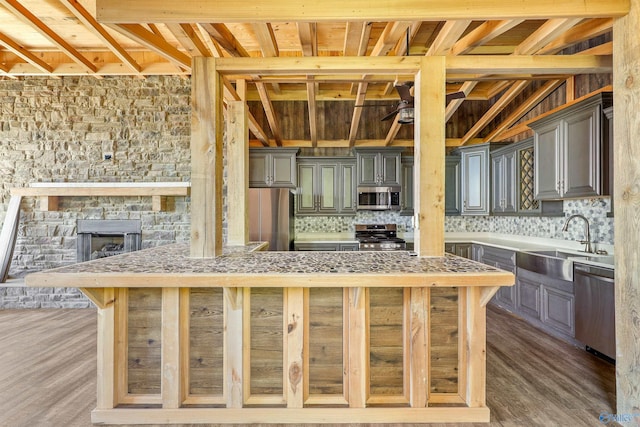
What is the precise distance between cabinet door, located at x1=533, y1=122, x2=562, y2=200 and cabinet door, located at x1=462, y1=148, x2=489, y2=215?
1.09 meters

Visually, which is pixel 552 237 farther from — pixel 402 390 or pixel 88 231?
pixel 88 231

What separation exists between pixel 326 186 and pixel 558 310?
11.8 feet

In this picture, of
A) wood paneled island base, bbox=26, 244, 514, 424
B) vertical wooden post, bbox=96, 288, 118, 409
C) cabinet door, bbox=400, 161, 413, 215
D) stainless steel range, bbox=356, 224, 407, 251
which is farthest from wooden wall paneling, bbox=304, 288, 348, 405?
cabinet door, bbox=400, 161, 413, 215

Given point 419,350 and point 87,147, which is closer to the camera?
point 419,350

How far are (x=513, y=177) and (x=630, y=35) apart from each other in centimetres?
292

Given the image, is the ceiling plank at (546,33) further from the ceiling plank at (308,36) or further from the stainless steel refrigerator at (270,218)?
the stainless steel refrigerator at (270,218)

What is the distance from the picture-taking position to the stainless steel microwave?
17.6ft

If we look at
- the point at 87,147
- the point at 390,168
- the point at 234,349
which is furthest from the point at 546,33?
the point at 87,147

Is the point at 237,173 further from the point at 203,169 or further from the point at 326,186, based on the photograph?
the point at 326,186

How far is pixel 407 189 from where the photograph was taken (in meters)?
5.48

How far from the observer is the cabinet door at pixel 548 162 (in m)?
3.63

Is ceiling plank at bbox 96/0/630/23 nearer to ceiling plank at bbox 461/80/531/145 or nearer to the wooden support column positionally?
the wooden support column

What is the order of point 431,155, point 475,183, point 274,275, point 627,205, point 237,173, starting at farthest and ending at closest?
1. point 475,183
2. point 237,173
3. point 431,155
4. point 627,205
5. point 274,275

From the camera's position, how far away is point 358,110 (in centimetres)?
464
